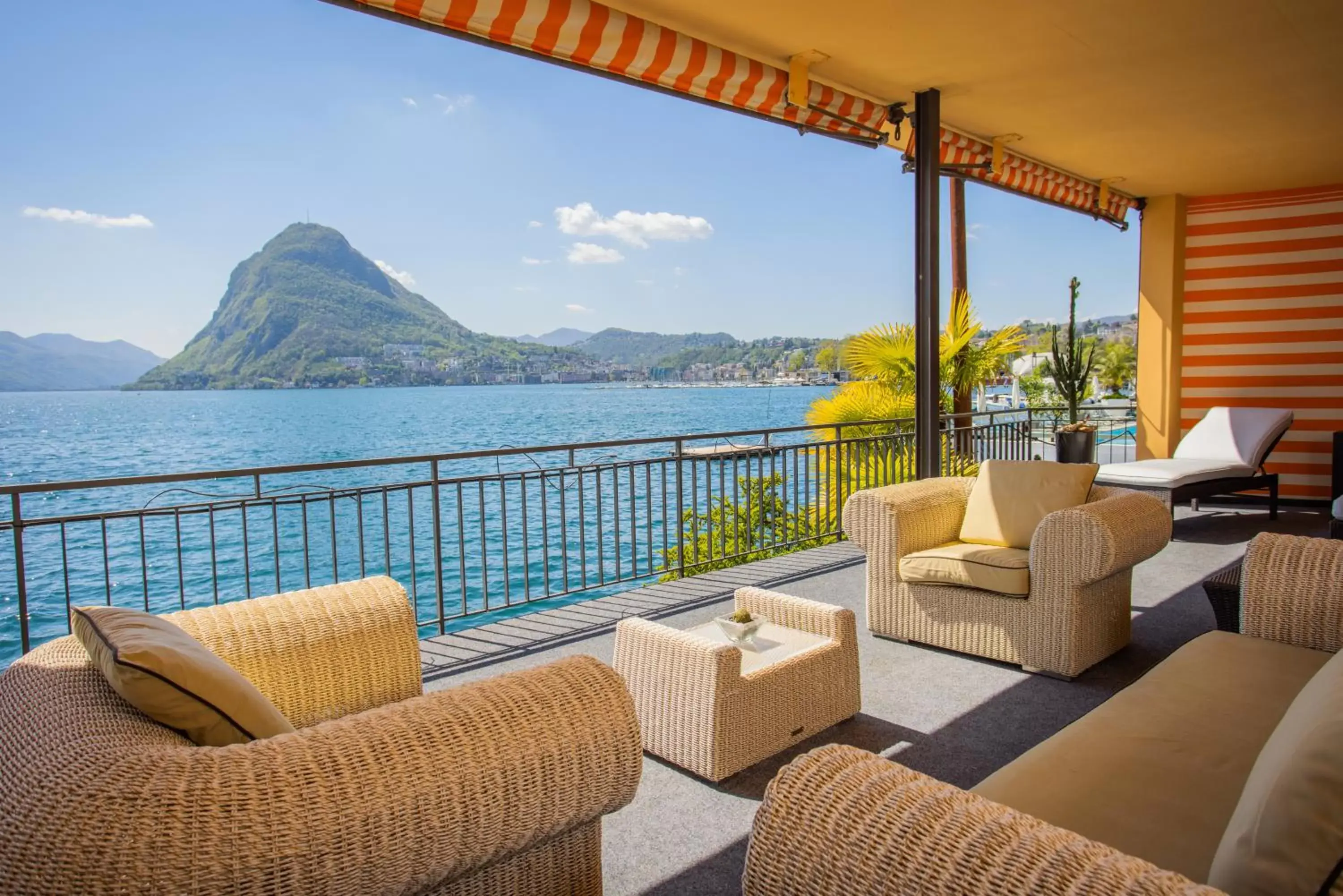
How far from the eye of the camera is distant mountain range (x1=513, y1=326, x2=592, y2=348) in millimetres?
46906

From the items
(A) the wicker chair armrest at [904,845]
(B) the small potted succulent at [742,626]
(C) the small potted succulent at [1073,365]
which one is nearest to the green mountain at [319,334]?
(C) the small potted succulent at [1073,365]

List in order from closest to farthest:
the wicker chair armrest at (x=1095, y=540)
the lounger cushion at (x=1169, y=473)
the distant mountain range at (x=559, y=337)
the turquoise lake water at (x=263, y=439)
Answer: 1. the wicker chair armrest at (x=1095, y=540)
2. the lounger cushion at (x=1169, y=473)
3. the turquoise lake water at (x=263, y=439)
4. the distant mountain range at (x=559, y=337)

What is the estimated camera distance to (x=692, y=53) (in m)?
3.70

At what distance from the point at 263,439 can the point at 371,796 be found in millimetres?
47219

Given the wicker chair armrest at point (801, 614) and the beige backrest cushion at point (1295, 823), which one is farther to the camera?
the wicker chair armrest at point (801, 614)

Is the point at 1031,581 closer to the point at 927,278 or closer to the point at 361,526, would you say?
the point at 927,278

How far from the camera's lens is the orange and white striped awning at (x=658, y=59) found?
3.02 m

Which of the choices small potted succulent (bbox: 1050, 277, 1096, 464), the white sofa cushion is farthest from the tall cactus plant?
the white sofa cushion

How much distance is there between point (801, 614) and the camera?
2.80 metres

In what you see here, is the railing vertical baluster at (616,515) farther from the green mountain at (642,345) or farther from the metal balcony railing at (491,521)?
the green mountain at (642,345)

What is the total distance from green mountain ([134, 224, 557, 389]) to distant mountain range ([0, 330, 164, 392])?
4.19 feet

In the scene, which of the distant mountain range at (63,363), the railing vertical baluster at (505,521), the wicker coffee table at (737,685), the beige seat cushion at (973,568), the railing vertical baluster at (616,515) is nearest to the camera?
the wicker coffee table at (737,685)

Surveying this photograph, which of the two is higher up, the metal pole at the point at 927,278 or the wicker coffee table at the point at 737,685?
the metal pole at the point at 927,278

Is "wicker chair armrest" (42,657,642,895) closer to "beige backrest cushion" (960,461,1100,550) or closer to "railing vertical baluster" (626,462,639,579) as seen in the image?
"beige backrest cushion" (960,461,1100,550)
